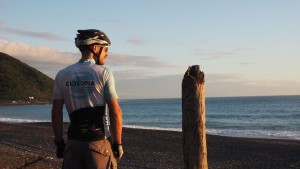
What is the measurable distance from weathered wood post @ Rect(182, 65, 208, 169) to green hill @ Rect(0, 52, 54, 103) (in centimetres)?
17712

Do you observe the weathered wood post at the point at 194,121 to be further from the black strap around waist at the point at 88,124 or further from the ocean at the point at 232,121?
the ocean at the point at 232,121

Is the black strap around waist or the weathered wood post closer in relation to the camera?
the black strap around waist

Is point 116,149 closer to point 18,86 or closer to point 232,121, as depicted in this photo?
point 232,121

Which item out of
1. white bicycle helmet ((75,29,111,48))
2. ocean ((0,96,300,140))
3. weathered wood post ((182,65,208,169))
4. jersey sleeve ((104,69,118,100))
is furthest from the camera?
ocean ((0,96,300,140))

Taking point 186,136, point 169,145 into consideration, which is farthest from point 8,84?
point 186,136

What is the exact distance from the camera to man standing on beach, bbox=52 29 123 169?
14.0 ft

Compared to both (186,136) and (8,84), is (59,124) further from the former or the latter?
(8,84)

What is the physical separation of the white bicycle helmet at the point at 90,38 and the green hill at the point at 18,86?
178 metres

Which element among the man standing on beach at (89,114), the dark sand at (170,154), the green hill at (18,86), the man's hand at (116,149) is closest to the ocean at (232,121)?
the dark sand at (170,154)

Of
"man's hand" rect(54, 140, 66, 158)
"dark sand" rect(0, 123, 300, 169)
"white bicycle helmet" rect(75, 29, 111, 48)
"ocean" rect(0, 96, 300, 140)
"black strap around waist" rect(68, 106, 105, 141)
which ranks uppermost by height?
"white bicycle helmet" rect(75, 29, 111, 48)

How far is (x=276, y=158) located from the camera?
1891cm

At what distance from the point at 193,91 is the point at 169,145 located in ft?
57.2

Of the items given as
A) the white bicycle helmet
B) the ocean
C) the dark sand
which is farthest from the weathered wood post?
the ocean

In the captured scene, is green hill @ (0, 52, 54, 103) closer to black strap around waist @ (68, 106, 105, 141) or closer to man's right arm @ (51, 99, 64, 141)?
man's right arm @ (51, 99, 64, 141)
